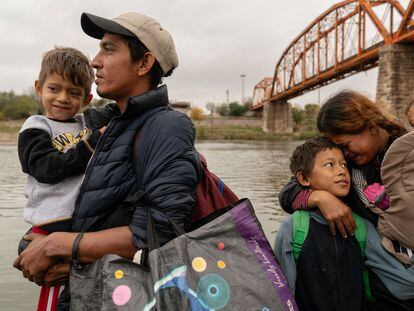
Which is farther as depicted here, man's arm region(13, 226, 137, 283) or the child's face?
the child's face

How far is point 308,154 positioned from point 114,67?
102cm

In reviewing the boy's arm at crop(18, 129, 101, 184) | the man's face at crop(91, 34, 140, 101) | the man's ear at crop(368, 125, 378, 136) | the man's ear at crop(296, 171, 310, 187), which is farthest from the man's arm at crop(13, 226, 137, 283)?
the man's ear at crop(368, 125, 378, 136)

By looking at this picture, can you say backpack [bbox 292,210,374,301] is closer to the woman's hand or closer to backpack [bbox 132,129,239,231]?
the woman's hand

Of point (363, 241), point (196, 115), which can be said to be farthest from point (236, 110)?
point (363, 241)

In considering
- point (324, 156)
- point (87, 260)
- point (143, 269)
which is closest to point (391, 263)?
point (324, 156)

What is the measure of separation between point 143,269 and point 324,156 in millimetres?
1081

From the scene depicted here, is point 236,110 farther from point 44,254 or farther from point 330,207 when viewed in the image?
point 44,254

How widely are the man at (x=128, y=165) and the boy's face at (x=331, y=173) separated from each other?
0.70 metres

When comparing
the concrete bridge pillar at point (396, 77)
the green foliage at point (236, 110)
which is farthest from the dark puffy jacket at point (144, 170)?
the green foliage at point (236, 110)

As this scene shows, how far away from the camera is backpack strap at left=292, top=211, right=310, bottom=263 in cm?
199

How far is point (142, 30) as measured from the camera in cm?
179

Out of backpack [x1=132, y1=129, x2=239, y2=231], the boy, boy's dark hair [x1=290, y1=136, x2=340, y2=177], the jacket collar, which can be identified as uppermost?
the jacket collar

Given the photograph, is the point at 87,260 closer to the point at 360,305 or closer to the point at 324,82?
the point at 360,305

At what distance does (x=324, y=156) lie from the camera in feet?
6.94
